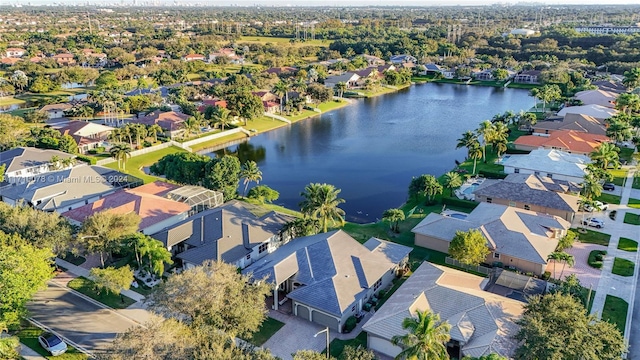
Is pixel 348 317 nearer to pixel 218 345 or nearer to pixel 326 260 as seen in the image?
pixel 326 260

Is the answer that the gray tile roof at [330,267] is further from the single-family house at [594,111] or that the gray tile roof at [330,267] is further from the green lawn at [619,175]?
the single-family house at [594,111]

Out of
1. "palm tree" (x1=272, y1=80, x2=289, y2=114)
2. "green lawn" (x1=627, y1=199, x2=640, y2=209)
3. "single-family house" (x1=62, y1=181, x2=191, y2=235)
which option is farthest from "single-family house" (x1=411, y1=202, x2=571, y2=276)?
"palm tree" (x1=272, y1=80, x2=289, y2=114)

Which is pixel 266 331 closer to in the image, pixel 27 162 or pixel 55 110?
pixel 27 162

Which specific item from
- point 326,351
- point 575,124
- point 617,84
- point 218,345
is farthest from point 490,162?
point 617,84

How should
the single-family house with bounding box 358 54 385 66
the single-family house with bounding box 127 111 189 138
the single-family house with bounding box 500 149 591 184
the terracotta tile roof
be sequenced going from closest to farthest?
1. the terracotta tile roof
2. the single-family house with bounding box 500 149 591 184
3. the single-family house with bounding box 127 111 189 138
4. the single-family house with bounding box 358 54 385 66

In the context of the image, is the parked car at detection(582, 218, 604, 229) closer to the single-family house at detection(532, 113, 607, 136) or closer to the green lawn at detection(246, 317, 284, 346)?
the single-family house at detection(532, 113, 607, 136)

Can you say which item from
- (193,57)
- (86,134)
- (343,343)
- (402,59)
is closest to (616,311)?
(343,343)
